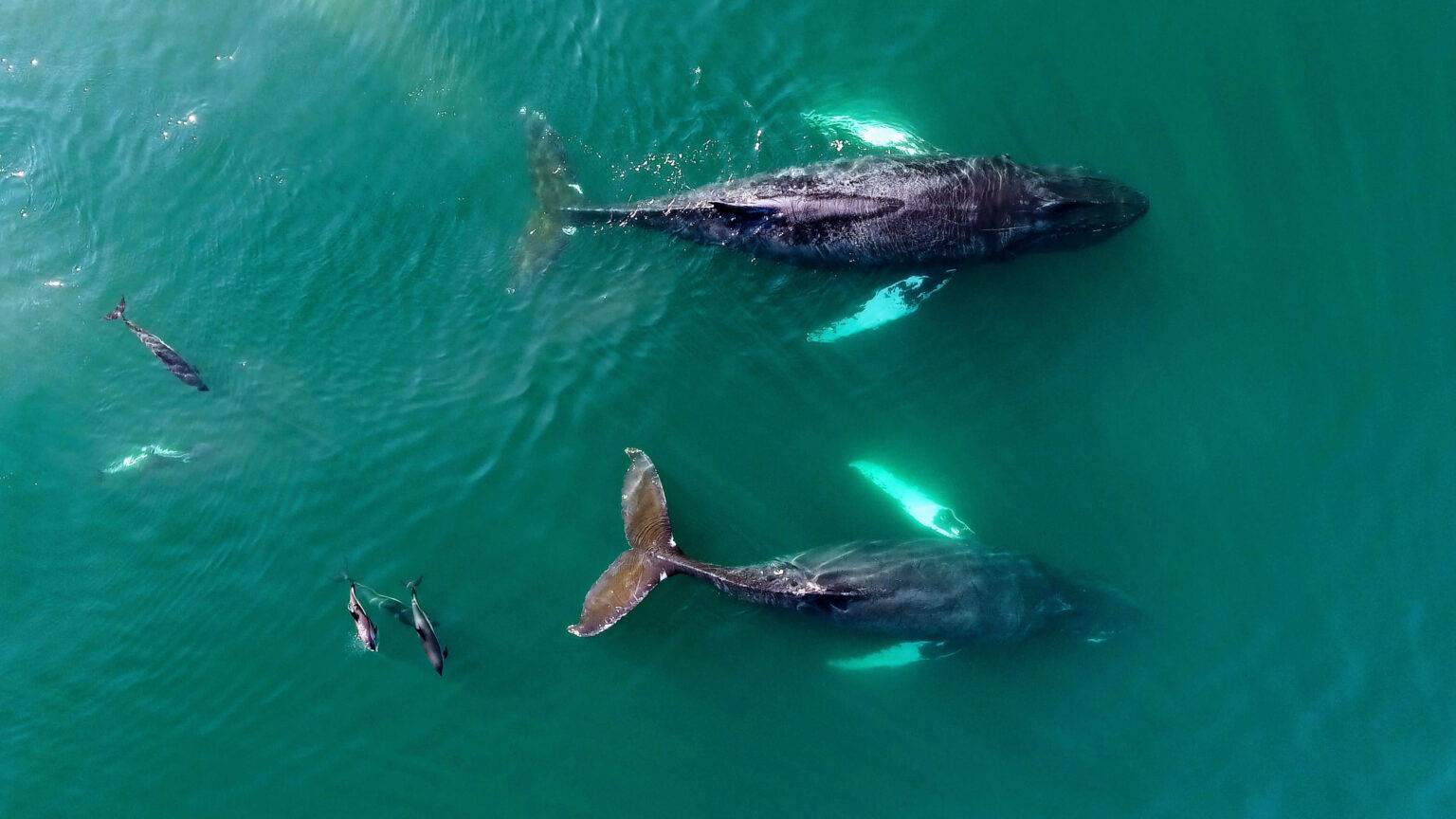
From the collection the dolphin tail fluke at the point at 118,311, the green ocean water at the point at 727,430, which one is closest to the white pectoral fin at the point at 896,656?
the green ocean water at the point at 727,430

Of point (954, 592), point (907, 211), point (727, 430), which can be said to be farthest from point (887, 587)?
point (907, 211)

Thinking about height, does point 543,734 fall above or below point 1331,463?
below

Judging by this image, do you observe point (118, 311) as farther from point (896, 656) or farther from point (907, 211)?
point (896, 656)

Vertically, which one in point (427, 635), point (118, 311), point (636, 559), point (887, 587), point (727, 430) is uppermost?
point (727, 430)

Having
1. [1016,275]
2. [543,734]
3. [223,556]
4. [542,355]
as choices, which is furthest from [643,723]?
[1016,275]

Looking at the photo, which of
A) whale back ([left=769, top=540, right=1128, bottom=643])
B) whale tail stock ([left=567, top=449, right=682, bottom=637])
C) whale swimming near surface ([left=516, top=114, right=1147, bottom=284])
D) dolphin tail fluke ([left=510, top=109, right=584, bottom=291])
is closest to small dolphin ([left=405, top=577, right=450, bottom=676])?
whale tail stock ([left=567, top=449, right=682, bottom=637])

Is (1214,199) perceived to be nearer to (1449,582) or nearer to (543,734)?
(1449,582)
